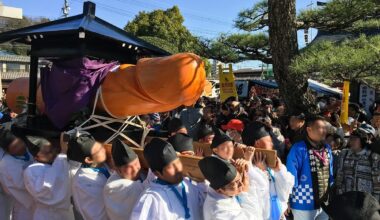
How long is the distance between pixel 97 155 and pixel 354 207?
1.67 metres

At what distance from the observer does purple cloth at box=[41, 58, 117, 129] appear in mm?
3004

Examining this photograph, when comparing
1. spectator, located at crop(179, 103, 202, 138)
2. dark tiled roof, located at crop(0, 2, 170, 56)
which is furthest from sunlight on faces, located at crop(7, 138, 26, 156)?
spectator, located at crop(179, 103, 202, 138)

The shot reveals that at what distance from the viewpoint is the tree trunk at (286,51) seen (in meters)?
4.36

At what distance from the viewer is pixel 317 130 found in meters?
3.64

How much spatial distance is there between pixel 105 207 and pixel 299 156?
5.99 ft

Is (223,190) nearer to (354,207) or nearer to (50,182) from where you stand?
(354,207)

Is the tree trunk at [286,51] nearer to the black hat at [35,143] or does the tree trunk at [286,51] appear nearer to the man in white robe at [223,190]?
the man in white robe at [223,190]

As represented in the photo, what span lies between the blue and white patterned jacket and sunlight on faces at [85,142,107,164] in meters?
1.75

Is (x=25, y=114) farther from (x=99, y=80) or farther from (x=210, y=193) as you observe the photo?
(x=210, y=193)

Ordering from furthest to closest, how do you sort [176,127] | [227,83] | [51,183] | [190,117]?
1. [227,83]
2. [190,117]
3. [176,127]
4. [51,183]

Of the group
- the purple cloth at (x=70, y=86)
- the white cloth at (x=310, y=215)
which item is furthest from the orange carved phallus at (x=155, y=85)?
the white cloth at (x=310, y=215)

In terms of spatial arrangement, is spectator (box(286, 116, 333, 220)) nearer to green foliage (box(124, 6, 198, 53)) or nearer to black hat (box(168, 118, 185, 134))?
black hat (box(168, 118, 185, 134))

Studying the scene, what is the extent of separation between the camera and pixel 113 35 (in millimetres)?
3105

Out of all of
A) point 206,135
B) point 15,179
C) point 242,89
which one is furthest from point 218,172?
point 242,89
